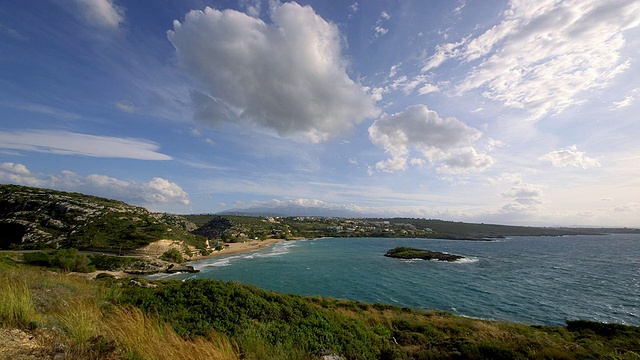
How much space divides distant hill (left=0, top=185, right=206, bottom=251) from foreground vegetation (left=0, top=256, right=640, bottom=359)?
56.4 metres

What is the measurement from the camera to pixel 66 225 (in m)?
58.3

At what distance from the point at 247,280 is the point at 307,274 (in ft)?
39.6

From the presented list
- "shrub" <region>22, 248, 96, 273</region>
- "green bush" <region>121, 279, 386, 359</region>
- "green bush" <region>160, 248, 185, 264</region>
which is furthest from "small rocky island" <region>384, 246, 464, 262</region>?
"shrub" <region>22, 248, 96, 273</region>

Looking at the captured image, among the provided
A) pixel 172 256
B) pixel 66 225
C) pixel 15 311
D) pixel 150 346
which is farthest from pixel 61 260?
pixel 150 346

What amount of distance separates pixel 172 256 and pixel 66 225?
23353 mm

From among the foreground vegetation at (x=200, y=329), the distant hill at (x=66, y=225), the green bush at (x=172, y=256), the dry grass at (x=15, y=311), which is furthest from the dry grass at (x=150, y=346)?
the distant hill at (x=66, y=225)

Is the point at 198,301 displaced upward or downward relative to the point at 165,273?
upward

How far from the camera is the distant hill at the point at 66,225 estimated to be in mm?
53719

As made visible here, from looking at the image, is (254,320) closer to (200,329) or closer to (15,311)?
(200,329)

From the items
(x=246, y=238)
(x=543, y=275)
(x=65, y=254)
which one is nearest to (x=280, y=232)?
(x=246, y=238)

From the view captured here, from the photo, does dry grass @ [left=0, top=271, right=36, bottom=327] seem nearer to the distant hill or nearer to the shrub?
the shrub

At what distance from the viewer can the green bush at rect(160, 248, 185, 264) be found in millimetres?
59731

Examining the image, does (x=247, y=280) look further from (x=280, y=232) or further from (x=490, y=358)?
(x=280, y=232)

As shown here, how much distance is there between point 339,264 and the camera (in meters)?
64.8
